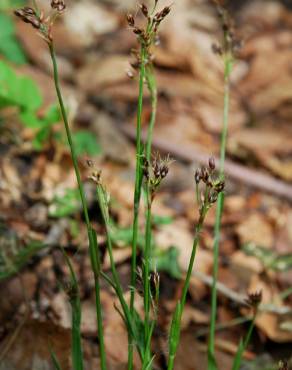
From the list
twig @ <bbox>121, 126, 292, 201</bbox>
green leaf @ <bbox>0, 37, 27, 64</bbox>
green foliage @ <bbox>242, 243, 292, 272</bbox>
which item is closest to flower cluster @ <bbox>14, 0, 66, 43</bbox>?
green foliage @ <bbox>242, 243, 292, 272</bbox>

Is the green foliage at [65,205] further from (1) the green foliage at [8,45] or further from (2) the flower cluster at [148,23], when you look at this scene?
(2) the flower cluster at [148,23]

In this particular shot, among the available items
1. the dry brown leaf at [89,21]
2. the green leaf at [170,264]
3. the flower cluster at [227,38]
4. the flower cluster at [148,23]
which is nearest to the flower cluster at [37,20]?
the flower cluster at [148,23]

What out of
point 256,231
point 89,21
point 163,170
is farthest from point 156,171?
point 89,21

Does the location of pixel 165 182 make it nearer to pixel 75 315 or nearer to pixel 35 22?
pixel 75 315

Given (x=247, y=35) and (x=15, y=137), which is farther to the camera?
(x=247, y=35)

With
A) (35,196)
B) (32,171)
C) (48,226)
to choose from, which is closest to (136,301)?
(48,226)

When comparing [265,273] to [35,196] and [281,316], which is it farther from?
[35,196]
